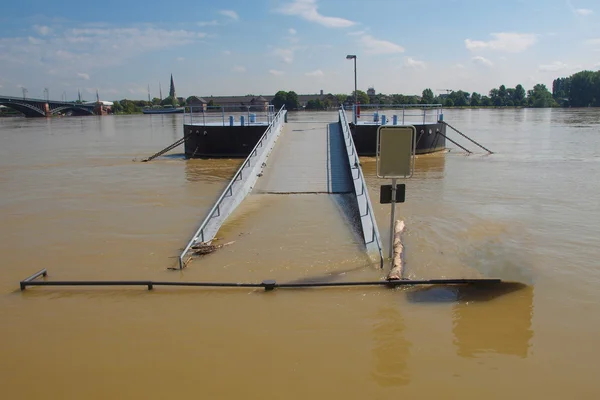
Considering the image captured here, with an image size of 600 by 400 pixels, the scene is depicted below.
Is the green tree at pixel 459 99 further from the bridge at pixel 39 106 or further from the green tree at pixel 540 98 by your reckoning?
the bridge at pixel 39 106

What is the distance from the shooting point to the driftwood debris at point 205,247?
8516 millimetres

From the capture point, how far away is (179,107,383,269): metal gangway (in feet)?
30.3

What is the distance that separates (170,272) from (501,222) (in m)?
7.50

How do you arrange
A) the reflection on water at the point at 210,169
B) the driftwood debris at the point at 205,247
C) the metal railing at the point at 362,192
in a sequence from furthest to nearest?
the reflection on water at the point at 210,169 < the driftwood debris at the point at 205,247 < the metal railing at the point at 362,192

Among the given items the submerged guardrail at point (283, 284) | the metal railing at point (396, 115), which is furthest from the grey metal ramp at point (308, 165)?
the submerged guardrail at point (283, 284)

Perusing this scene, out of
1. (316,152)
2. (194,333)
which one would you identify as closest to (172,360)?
(194,333)

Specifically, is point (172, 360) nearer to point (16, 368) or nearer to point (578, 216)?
point (16, 368)

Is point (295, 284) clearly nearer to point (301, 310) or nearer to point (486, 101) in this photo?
point (301, 310)

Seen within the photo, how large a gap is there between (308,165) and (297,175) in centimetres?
120

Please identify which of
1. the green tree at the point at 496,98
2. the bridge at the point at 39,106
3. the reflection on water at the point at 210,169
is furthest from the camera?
the green tree at the point at 496,98

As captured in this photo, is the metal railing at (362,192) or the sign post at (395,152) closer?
the sign post at (395,152)

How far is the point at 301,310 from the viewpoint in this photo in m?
6.19

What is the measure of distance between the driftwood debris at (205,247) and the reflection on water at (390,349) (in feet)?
12.2

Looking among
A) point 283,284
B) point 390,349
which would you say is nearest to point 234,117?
point 283,284
